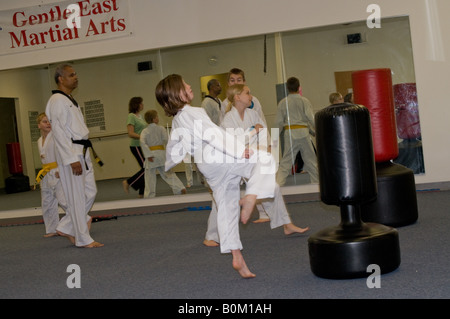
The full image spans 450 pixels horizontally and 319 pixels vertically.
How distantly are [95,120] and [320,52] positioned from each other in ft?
12.0

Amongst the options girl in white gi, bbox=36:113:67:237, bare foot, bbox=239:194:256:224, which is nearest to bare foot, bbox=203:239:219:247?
bare foot, bbox=239:194:256:224

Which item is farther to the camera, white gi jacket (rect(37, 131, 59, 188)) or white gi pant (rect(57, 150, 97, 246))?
white gi jacket (rect(37, 131, 59, 188))

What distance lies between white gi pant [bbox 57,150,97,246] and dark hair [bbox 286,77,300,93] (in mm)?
3057

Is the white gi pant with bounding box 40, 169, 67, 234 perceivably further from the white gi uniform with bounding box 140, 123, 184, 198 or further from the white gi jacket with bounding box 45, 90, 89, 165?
the white gi uniform with bounding box 140, 123, 184, 198

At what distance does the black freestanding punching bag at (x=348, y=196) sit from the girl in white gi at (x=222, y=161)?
377mm

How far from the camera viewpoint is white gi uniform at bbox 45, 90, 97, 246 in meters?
5.00

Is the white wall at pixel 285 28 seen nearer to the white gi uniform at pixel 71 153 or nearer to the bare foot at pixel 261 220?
the bare foot at pixel 261 220

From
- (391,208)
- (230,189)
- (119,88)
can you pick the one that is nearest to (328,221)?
(391,208)

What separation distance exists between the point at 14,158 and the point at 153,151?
10.0ft

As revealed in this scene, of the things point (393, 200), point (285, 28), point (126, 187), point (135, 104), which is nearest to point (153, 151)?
point (126, 187)

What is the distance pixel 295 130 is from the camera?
7.33 meters

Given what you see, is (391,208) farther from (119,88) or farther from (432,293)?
(119,88)

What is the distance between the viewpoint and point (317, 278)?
324cm

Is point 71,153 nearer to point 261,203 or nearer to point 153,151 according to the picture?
point 261,203
